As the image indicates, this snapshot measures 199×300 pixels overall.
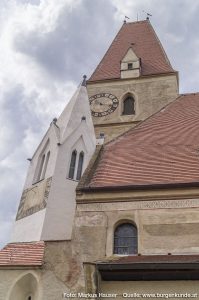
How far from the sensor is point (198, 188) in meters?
9.52

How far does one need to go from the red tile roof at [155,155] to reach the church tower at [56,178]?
1676 mm

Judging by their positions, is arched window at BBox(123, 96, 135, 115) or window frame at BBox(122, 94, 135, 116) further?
arched window at BBox(123, 96, 135, 115)

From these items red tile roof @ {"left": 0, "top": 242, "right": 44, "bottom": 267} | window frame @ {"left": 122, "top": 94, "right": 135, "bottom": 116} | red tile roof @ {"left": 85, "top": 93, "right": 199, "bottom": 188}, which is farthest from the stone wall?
red tile roof @ {"left": 0, "top": 242, "right": 44, "bottom": 267}

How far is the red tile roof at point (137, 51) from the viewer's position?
843 inches

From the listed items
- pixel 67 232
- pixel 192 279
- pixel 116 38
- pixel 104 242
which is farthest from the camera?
pixel 116 38

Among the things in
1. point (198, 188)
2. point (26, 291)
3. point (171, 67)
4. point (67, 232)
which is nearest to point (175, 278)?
point (198, 188)

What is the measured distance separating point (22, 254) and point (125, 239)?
116 inches

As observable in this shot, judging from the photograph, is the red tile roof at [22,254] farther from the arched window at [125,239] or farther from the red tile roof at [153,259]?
the red tile roof at [153,259]

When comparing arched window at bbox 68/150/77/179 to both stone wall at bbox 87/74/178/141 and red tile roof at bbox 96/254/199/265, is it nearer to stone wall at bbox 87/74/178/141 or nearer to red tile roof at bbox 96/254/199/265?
stone wall at bbox 87/74/178/141

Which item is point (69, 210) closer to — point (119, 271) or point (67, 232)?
point (67, 232)

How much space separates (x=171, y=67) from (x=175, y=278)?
15.4 meters

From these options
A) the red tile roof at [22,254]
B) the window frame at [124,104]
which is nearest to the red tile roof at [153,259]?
the red tile roof at [22,254]

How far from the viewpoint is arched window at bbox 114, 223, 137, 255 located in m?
9.27

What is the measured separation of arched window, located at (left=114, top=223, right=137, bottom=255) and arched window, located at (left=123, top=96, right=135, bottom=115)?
9958 millimetres
